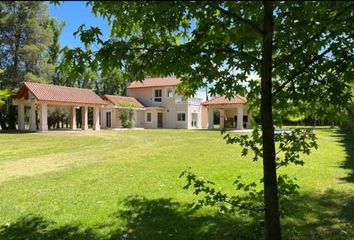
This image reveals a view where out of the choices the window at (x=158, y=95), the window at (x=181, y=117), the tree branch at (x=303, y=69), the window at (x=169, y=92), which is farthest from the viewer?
the window at (x=158, y=95)

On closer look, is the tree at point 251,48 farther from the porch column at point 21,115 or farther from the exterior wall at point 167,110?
Result: the exterior wall at point 167,110

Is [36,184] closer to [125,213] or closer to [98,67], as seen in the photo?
[125,213]

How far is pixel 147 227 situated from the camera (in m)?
6.29

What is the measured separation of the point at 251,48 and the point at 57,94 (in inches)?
1452

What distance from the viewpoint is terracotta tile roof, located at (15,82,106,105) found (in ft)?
121

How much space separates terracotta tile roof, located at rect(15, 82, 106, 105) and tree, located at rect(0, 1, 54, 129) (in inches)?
241

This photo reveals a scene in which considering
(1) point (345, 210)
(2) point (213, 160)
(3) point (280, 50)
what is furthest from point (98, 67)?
(2) point (213, 160)

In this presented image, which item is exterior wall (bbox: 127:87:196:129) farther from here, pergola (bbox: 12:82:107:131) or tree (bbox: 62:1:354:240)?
tree (bbox: 62:1:354:240)

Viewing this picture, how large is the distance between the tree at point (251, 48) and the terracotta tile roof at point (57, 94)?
3371 centimetres

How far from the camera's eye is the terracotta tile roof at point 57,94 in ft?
121

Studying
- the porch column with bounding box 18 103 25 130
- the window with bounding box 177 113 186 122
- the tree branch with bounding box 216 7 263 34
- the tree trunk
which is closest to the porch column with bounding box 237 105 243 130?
the window with bounding box 177 113 186 122

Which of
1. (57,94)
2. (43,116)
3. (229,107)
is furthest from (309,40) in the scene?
(229,107)

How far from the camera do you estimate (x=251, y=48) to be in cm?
457

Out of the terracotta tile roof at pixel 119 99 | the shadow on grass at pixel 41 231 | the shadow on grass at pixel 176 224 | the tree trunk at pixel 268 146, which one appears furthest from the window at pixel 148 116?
the tree trunk at pixel 268 146
